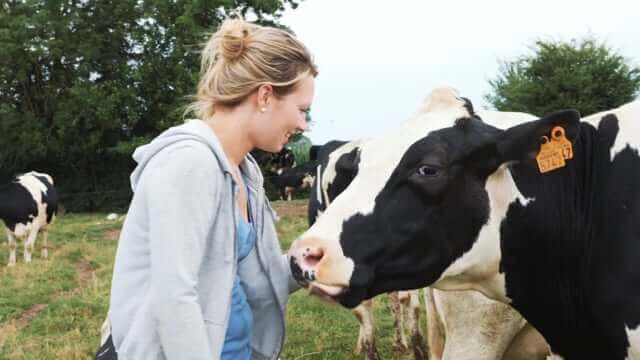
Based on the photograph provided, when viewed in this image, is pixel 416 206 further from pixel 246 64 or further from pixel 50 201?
pixel 50 201

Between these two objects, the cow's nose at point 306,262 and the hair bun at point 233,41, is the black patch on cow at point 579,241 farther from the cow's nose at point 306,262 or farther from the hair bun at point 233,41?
the hair bun at point 233,41

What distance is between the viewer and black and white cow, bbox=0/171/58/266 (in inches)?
532

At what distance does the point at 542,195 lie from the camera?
2744 mm

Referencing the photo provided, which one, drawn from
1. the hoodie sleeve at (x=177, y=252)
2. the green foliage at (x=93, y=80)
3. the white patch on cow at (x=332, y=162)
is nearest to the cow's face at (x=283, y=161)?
the green foliage at (x=93, y=80)

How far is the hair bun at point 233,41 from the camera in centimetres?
228

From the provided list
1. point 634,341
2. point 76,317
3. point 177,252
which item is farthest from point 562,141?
point 76,317

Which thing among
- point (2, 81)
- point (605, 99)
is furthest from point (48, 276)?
point (2, 81)

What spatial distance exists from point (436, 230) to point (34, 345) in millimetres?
5403

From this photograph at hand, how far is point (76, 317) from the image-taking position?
776 cm

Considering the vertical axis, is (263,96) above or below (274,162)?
above

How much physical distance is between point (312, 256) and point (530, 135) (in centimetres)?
87

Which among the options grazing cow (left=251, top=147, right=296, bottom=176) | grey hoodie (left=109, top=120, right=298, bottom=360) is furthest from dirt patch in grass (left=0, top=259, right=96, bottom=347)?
grazing cow (left=251, top=147, right=296, bottom=176)

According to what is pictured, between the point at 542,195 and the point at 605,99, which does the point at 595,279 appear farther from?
the point at 605,99

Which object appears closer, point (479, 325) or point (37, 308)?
point (479, 325)
